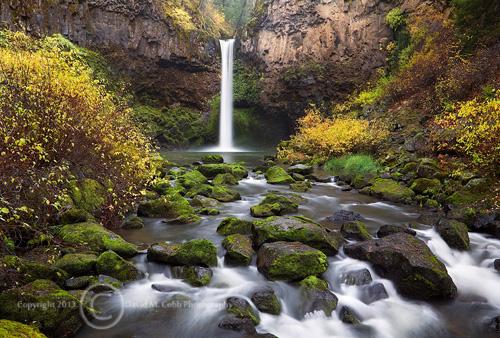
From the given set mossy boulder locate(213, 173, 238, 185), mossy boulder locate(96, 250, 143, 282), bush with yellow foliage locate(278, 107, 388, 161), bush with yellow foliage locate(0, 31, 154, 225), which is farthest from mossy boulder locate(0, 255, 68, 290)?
bush with yellow foliage locate(278, 107, 388, 161)

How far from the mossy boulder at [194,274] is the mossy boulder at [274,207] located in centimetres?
377

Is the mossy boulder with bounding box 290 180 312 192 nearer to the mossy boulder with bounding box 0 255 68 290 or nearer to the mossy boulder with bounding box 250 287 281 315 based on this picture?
the mossy boulder with bounding box 250 287 281 315

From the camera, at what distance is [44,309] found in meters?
4.58

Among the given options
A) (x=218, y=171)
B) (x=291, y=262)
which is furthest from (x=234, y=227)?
(x=218, y=171)

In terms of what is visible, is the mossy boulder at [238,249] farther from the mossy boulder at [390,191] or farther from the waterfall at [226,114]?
the waterfall at [226,114]

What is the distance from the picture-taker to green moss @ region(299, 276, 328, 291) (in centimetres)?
603

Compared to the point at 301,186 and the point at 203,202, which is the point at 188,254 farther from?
the point at 301,186

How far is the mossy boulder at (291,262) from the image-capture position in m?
6.33

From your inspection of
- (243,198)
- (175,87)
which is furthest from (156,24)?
(243,198)

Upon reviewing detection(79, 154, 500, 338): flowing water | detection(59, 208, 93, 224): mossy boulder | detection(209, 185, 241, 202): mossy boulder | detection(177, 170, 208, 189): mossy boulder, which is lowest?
detection(79, 154, 500, 338): flowing water

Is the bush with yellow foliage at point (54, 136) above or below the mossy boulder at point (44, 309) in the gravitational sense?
above

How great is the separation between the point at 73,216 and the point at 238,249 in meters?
3.60

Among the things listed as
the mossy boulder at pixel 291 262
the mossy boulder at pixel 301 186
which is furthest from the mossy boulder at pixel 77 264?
the mossy boulder at pixel 301 186

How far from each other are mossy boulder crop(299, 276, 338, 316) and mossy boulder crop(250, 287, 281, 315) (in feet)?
1.40
